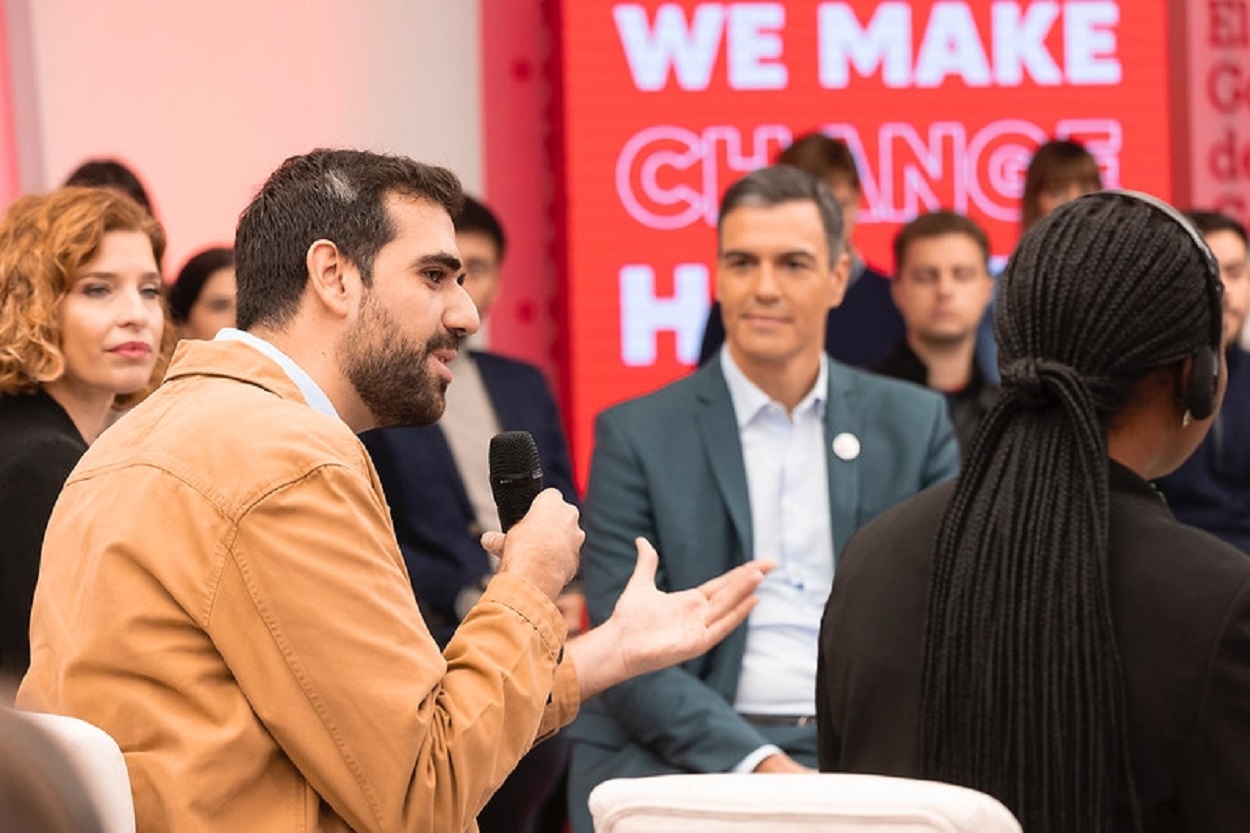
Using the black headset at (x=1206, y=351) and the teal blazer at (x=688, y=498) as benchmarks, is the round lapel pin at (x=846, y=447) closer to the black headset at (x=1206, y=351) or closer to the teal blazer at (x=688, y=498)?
the teal blazer at (x=688, y=498)

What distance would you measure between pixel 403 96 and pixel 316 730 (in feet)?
14.5

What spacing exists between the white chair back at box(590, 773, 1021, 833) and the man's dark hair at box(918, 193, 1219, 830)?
0.88 feet

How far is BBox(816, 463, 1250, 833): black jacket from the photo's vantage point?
1868 millimetres

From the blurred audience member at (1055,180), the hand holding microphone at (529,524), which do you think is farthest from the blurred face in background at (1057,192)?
the hand holding microphone at (529,524)

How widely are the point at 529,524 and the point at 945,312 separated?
108 inches

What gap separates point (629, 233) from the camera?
18.4 ft

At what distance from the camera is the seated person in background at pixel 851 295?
16.0ft

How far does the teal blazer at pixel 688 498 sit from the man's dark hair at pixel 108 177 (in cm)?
134

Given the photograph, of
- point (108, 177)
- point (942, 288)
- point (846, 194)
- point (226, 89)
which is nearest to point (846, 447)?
point (942, 288)

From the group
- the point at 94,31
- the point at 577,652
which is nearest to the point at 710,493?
the point at 577,652

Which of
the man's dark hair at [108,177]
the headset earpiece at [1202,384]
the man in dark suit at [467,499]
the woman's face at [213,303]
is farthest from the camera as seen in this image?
the woman's face at [213,303]

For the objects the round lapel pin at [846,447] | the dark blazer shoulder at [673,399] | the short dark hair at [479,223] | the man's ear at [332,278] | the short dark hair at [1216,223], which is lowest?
the round lapel pin at [846,447]

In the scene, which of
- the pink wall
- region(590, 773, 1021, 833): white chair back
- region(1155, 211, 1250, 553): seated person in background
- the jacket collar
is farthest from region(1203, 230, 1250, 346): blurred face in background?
region(590, 773, 1021, 833): white chair back

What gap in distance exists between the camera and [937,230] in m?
4.97
